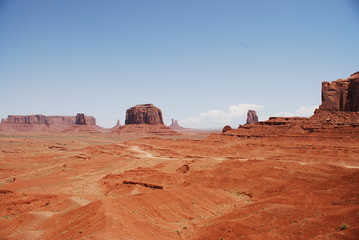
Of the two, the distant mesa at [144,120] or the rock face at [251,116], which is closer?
the rock face at [251,116]

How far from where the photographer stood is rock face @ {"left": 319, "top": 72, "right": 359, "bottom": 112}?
66750 mm

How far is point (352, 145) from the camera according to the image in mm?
50750

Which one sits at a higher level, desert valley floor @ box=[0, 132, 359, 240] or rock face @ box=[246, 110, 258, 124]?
rock face @ box=[246, 110, 258, 124]

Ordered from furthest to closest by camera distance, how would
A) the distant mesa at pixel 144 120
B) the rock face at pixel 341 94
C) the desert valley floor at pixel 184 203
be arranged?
the distant mesa at pixel 144 120 → the rock face at pixel 341 94 → the desert valley floor at pixel 184 203

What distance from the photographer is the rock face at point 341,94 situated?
→ 6675cm

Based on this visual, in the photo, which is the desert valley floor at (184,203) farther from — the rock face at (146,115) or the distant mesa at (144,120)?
the rock face at (146,115)

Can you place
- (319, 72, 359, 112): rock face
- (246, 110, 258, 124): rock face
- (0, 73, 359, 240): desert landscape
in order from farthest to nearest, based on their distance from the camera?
(246, 110, 258, 124): rock face < (319, 72, 359, 112): rock face < (0, 73, 359, 240): desert landscape

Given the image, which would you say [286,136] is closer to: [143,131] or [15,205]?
[15,205]

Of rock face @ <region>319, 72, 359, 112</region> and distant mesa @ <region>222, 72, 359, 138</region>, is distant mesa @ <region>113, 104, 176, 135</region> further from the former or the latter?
rock face @ <region>319, 72, 359, 112</region>

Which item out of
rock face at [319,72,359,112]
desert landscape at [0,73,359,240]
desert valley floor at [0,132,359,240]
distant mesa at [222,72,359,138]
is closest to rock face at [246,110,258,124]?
distant mesa at [222,72,359,138]

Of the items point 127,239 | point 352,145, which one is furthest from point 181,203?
point 352,145

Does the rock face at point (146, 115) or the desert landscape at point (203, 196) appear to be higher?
the rock face at point (146, 115)

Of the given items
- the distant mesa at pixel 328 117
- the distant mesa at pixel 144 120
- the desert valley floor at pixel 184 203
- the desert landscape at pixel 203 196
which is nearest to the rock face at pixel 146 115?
the distant mesa at pixel 144 120

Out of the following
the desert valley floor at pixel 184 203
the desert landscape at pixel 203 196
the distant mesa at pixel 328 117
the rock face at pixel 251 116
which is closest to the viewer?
the desert valley floor at pixel 184 203
